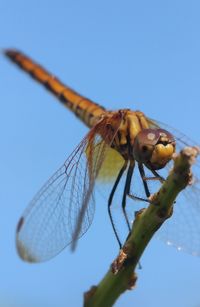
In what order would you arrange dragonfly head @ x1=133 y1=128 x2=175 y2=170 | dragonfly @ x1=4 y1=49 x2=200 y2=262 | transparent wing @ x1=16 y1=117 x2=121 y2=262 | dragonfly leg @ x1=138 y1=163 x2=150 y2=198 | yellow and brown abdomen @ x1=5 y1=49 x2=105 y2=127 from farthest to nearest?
1. yellow and brown abdomen @ x1=5 y1=49 x2=105 y2=127
2. dragonfly leg @ x1=138 y1=163 x2=150 y2=198
3. dragonfly head @ x1=133 y1=128 x2=175 y2=170
4. dragonfly @ x1=4 y1=49 x2=200 y2=262
5. transparent wing @ x1=16 y1=117 x2=121 y2=262

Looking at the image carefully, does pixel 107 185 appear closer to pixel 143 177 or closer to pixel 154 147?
pixel 143 177

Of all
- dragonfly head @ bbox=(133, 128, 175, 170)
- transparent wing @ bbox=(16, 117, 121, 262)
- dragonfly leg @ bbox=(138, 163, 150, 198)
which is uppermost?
dragonfly leg @ bbox=(138, 163, 150, 198)

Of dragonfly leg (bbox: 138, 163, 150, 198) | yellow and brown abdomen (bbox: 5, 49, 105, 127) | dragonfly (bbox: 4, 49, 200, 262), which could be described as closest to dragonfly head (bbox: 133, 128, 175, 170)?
dragonfly (bbox: 4, 49, 200, 262)

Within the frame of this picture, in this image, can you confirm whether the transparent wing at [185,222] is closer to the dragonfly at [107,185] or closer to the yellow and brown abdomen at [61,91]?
the dragonfly at [107,185]

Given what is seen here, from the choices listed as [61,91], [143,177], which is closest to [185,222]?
[143,177]

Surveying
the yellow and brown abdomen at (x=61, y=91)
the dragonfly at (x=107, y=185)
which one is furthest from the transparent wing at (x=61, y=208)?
the yellow and brown abdomen at (x=61, y=91)

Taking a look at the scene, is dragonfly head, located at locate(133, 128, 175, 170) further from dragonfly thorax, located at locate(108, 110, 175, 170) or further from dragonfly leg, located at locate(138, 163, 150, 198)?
dragonfly leg, located at locate(138, 163, 150, 198)
